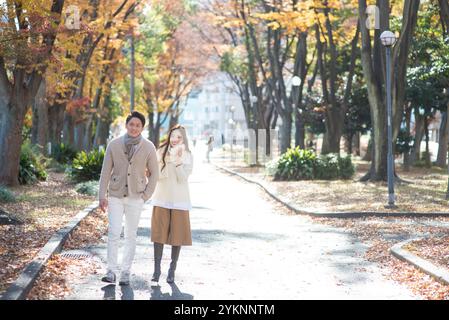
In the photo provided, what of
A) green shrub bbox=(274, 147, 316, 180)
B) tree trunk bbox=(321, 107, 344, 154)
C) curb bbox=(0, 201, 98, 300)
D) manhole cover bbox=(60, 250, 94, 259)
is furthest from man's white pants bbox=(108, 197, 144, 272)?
tree trunk bbox=(321, 107, 344, 154)

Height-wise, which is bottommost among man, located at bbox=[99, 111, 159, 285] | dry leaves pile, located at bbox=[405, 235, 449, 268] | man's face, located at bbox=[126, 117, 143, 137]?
dry leaves pile, located at bbox=[405, 235, 449, 268]

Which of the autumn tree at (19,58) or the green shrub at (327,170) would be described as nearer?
the autumn tree at (19,58)

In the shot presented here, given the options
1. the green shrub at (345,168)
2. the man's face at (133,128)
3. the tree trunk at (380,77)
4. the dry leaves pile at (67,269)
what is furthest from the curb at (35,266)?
the green shrub at (345,168)

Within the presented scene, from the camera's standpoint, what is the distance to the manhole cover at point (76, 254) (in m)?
9.66

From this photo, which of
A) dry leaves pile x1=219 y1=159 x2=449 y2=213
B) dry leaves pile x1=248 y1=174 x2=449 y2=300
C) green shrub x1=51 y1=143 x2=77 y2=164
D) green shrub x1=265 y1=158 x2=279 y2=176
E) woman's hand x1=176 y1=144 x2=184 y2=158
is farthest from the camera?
green shrub x1=51 y1=143 x2=77 y2=164

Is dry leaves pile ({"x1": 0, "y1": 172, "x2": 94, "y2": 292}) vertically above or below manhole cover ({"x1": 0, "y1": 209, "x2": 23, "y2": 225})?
below

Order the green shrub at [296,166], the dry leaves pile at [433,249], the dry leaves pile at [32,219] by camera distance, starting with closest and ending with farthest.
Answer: the dry leaves pile at [32,219] < the dry leaves pile at [433,249] < the green shrub at [296,166]

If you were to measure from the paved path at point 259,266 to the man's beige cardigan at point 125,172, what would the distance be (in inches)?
38.2

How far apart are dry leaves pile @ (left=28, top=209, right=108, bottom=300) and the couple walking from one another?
541mm

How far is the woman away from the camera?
26.5 feet

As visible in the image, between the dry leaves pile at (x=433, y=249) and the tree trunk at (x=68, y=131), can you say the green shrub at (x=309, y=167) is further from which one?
the dry leaves pile at (x=433, y=249)

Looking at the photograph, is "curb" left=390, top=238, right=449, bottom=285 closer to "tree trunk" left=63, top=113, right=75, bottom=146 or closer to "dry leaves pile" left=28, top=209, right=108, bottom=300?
"dry leaves pile" left=28, top=209, right=108, bottom=300
